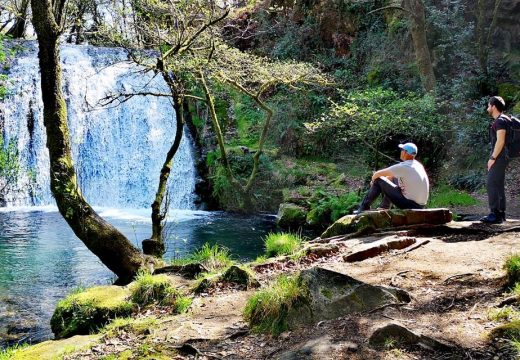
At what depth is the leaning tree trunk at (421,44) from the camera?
50.6ft

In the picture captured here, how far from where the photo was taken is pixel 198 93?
20.8 meters

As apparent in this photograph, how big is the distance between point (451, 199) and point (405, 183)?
5985 millimetres

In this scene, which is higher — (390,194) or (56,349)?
(390,194)

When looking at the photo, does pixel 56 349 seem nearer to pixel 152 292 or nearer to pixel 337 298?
pixel 152 292

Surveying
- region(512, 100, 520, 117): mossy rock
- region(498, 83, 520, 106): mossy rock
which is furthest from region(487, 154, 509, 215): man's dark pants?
region(498, 83, 520, 106): mossy rock

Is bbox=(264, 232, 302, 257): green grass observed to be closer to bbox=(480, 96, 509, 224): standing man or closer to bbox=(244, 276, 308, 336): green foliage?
bbox=(480, 96, 509, 224): standing man

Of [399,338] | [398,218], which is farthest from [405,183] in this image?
[399,338]

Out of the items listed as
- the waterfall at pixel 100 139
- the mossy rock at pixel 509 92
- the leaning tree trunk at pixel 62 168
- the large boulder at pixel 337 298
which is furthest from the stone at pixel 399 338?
the waterfall at pixel 100 139

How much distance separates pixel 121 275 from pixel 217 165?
10.8m

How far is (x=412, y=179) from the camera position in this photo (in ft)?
22.9

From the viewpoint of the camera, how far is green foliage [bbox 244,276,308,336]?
166 inches

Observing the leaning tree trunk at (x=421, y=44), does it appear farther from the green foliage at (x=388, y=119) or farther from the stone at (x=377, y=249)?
the stone at (x=377, y=249)

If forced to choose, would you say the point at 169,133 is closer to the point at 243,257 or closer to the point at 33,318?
the point at 243,257

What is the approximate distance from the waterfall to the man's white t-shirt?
11713mm
